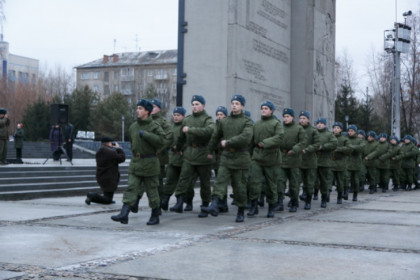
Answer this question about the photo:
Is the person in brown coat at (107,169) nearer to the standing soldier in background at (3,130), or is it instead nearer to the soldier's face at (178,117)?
the soldier's face at (178,117)

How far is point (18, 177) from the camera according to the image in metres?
14.8

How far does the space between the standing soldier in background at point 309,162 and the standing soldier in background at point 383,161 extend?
7206mm

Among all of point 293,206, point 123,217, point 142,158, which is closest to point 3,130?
point 293,206

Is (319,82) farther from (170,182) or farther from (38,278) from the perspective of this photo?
(38,278)

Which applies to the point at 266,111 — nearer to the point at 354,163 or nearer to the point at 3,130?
the point at 354,163

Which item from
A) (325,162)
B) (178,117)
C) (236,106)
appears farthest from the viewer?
(325,162)

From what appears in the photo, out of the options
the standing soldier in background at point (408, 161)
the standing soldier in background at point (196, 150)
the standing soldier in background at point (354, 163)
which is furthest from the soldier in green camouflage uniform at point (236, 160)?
the standing soldier in background at point (408, 161)

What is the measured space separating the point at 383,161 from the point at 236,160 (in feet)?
35.6

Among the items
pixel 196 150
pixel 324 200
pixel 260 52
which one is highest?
pixel 260 52

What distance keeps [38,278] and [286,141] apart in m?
7.02

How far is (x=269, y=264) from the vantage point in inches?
225

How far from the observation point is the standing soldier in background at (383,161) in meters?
18.8

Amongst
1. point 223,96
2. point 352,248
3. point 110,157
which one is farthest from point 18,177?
point 352,248

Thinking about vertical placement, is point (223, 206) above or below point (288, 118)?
below
